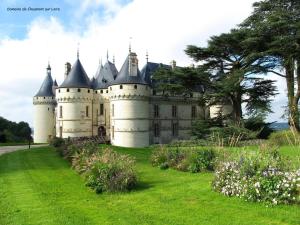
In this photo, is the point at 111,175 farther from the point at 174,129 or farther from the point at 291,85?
the point at 174,129

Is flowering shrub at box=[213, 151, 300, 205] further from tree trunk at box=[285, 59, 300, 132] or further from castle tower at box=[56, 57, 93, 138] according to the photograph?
castle tower at box=[56, 57, 93, 138]

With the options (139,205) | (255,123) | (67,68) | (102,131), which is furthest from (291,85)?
(67,68)

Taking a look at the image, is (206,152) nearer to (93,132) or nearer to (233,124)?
(233,124)

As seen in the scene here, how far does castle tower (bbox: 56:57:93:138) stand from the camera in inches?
1548

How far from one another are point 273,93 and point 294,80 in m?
2.93

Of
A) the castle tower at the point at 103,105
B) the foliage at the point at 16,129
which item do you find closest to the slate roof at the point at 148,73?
the castle tower at the point at 103,105

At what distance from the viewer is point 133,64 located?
35.5 meters

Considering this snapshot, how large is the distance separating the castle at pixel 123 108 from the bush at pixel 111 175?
23284mm

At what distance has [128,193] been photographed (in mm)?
10758

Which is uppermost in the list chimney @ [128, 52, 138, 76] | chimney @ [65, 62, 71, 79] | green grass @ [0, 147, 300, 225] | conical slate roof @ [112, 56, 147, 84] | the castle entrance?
chimney @ [65, 62, 71, 79]

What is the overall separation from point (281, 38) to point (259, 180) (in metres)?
19.5

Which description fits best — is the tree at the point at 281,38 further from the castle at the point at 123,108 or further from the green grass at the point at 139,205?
the green grass at the point at 139,205

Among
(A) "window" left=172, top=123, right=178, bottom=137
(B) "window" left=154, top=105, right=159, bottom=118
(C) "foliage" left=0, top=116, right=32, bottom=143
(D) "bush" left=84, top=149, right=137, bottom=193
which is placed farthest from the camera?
(C) "foliage" left=0, top=116, right=32, bottom=143

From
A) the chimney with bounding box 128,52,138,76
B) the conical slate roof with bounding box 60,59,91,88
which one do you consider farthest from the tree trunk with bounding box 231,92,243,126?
the conical slate roof with bounding box 60,59,91,88
